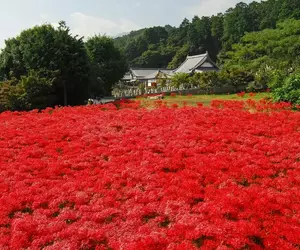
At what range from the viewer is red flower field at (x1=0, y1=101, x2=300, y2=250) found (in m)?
5.91

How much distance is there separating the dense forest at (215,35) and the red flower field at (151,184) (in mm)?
58189

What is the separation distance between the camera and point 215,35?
281 feet

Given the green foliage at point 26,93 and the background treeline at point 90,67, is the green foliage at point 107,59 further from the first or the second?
the green foliage at point 26,93

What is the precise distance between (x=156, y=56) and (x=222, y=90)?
55.7 meters

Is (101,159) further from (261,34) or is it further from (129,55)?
(129,55)

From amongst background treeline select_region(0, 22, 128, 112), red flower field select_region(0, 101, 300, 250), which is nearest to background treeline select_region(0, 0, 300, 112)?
background treeline select_region(0, 22, 128, 112)

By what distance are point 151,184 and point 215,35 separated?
83.4 meters

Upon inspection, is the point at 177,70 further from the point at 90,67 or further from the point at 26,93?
the point at 26,93

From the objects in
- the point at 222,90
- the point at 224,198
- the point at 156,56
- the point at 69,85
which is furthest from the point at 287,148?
the point at 156,56

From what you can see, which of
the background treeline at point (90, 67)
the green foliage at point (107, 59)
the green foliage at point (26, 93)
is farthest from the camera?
the green foliage at point (107, 59)

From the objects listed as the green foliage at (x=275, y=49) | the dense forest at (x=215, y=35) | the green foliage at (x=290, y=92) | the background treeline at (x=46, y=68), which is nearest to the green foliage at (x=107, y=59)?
the background treeline at (x=46, y=68)

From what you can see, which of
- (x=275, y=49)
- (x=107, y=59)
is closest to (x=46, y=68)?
(x=107, y=59)

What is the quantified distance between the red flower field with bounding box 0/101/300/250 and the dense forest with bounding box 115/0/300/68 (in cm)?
5819

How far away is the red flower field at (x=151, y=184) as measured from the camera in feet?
19.4
